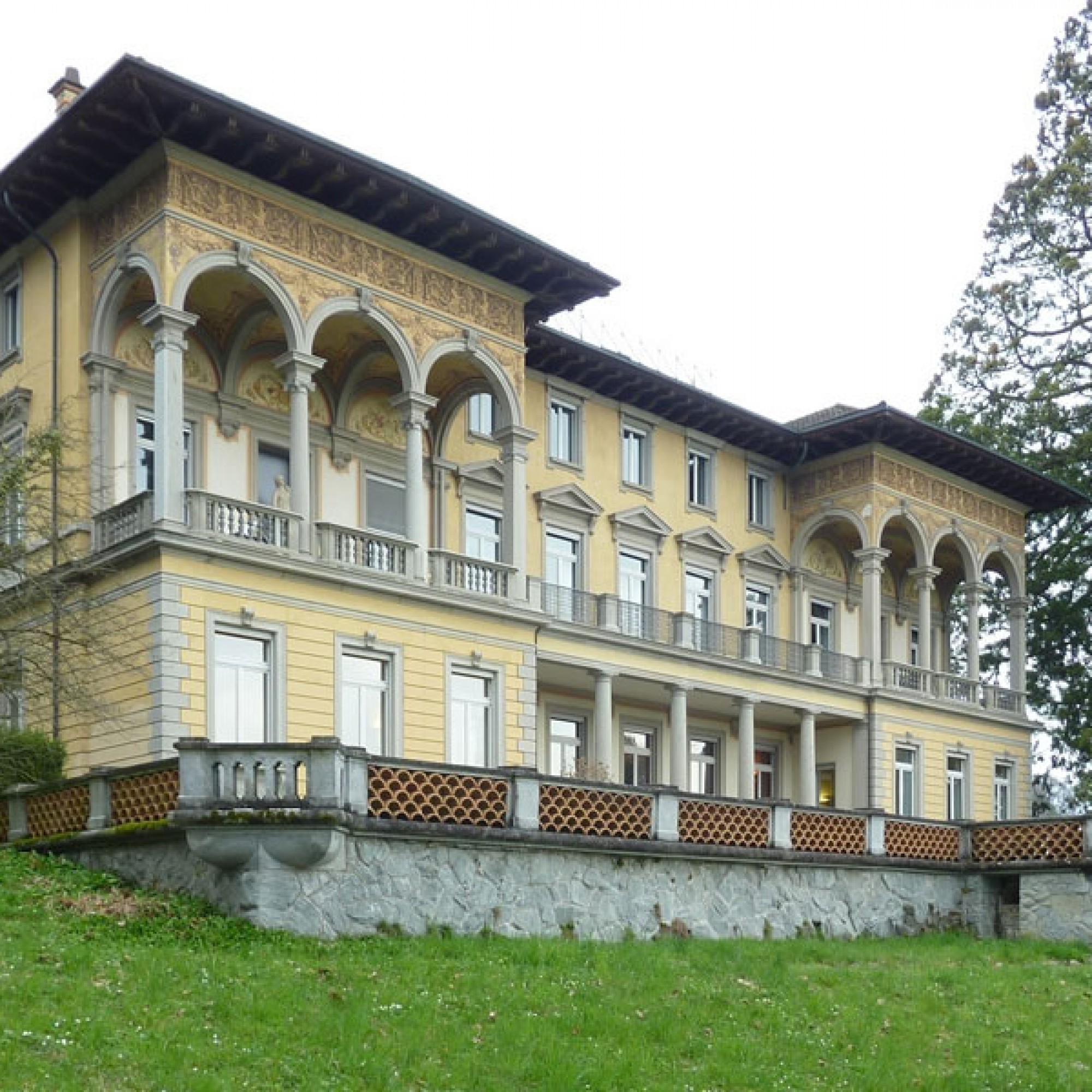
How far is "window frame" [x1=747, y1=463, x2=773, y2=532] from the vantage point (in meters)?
42.9

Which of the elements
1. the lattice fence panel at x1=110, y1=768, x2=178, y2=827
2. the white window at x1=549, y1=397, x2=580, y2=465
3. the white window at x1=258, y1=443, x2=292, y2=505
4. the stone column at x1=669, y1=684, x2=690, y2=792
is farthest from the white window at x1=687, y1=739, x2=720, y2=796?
the lattice fence panel at x1=110, y1=768, x2=178, y2=827

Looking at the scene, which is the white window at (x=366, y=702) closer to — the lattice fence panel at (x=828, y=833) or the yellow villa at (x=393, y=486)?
the yellow villa at (x=393, y=486)

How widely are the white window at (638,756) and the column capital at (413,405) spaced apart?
1163 centimetres

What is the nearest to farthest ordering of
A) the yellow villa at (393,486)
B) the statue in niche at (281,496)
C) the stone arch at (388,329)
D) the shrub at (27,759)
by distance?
1. the shrub at (27,759)
2. the yellow villa at (393,486)
3. the stone arch at (388,329)
4. the statue in niche at (281,496)

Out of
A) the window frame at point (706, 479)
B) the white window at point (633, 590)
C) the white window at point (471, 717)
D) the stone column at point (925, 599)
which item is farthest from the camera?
the stone column at point (925, 599)

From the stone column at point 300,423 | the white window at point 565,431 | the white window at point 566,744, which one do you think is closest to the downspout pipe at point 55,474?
the stone column at point 300,423

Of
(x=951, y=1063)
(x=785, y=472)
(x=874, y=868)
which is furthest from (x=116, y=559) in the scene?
(x=785, y=472)

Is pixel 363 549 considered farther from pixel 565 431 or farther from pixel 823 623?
pixel 823 623

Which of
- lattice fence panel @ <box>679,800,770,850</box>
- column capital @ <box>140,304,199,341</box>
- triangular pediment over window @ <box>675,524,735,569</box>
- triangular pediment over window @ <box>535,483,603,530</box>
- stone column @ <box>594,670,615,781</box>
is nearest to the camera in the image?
lattice fence panel @ <box>679,800,770,850</box>

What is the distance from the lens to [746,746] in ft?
128

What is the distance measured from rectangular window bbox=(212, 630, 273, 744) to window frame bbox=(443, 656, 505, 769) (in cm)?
377

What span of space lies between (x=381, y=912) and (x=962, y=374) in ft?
108

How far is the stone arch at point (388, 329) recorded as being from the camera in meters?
28.9

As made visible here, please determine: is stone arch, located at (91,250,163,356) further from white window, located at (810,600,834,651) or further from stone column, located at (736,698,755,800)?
white window, located at (810,600,834,651)
